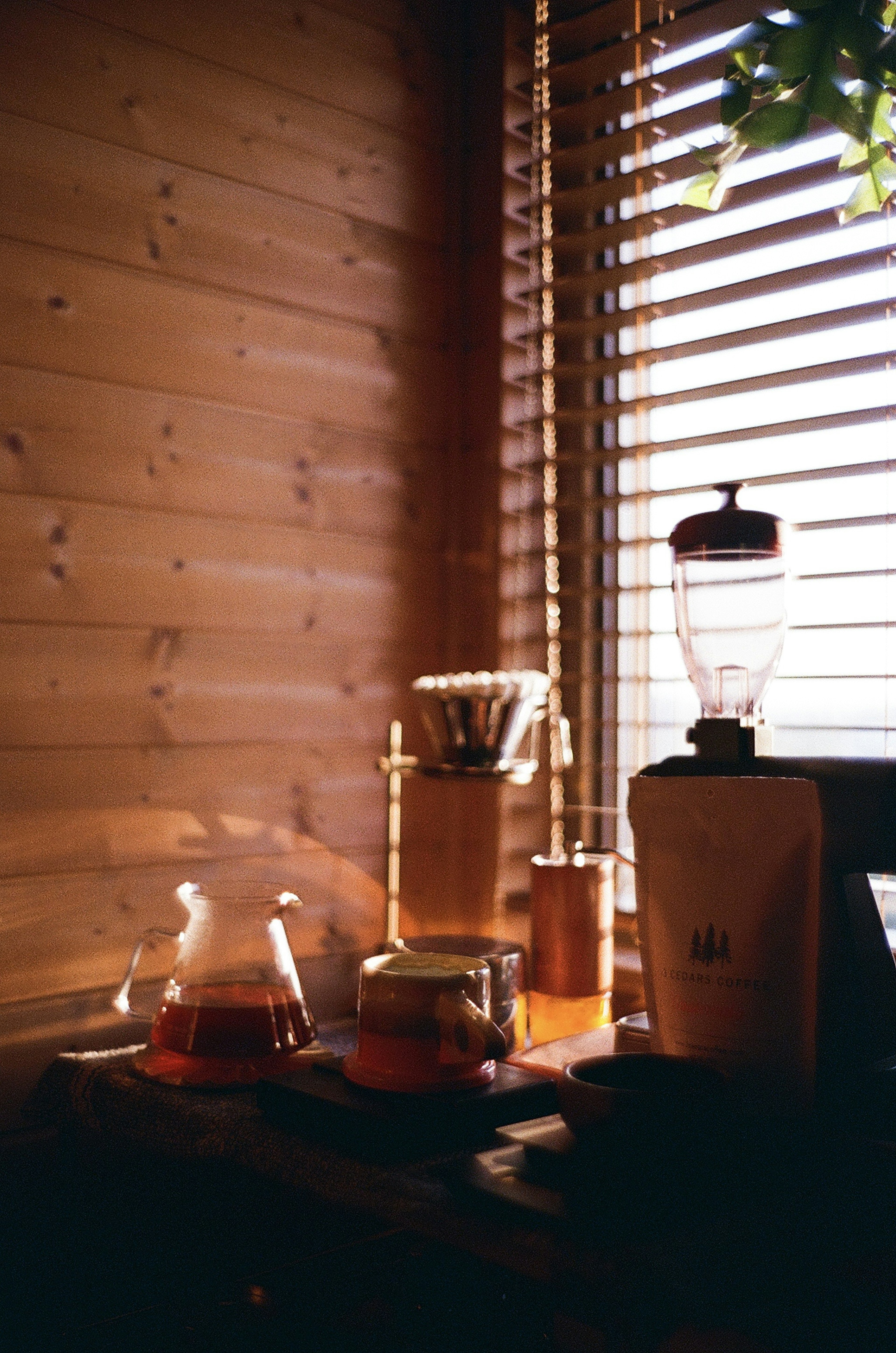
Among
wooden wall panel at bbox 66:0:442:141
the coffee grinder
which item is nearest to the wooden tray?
the coffee grinder

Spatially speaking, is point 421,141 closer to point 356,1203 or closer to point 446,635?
point 446,635

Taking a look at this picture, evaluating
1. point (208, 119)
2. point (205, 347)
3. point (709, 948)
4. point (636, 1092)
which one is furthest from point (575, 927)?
point (208, 119)

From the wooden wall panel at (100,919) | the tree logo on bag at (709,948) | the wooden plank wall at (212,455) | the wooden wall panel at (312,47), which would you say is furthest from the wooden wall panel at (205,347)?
the tree logo on bag at (709,948)

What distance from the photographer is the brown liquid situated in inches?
41.1

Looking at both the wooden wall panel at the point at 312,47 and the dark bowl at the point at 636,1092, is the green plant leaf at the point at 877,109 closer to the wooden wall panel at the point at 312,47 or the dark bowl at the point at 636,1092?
the dark bowl at the point at 636,1092

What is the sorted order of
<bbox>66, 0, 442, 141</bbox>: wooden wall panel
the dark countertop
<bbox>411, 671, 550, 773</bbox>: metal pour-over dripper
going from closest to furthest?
the dark countertop < <bbox>411, 671, 550, 773</bbox>: metal pour-over dripper < <bbox>66, 0, 442, 141</bbox>: wooden wall panel

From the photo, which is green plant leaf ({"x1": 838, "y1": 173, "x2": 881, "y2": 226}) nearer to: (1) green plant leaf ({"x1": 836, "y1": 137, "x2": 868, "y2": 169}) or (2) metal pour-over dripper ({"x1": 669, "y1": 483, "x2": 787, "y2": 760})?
(1) green plant leaf ({"x1": 836, "y1": 137, "x2": 868, "y2": 169})

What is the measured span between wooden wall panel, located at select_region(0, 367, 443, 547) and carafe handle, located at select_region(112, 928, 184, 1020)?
24.4 inches

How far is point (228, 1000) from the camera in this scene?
1.06m

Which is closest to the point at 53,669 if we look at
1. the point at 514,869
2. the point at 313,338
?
the point at 313,338

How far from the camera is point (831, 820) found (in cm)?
89

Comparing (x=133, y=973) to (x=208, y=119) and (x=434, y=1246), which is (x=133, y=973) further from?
(x=208, y=119)

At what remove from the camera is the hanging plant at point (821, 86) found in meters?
1.03

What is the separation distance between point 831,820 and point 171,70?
4.48 feet
